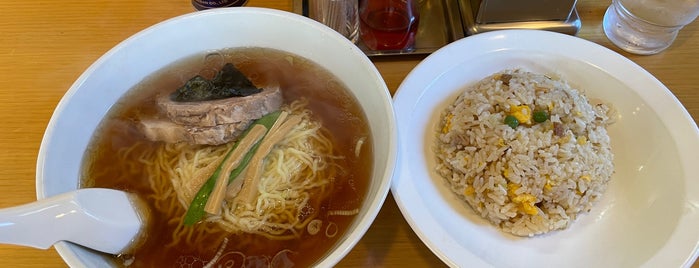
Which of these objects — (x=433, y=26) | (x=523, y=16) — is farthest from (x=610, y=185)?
(x=433, y=26)

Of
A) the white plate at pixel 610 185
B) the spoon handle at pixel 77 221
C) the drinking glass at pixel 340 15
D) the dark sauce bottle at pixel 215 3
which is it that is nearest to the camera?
the spoon handle at pixel 77 221

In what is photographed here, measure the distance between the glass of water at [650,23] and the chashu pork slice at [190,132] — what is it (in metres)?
1.20

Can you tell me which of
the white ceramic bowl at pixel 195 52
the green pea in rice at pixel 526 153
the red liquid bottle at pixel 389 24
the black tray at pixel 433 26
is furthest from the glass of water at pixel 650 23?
the white ceramic bowl at pixel 195 52

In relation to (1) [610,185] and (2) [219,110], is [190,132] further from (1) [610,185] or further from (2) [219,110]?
(1) [610,185]

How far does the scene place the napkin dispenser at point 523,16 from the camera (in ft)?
Answer: 4.88

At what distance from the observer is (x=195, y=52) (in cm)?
129

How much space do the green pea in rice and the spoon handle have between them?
0.75 m

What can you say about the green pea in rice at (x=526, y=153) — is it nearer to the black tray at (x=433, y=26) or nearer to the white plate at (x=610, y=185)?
the white plate at (x=610, y=185)

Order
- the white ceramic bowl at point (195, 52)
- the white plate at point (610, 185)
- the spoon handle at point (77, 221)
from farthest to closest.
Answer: the white plate at point (610, 185)
the white ceramic bowl at point (195, 52)
the spoon handle at point (77, 221)

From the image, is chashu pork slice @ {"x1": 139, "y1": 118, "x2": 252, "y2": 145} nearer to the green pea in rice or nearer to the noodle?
the noodle

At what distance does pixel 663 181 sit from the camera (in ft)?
3.92

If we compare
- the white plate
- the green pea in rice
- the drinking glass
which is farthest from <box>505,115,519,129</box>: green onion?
the drinking glass

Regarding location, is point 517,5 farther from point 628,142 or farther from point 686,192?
point 686,192

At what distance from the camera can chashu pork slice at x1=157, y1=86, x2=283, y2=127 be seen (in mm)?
1152
